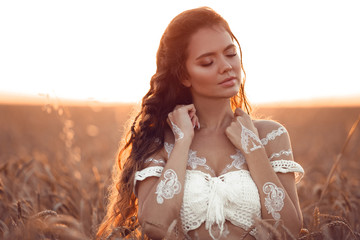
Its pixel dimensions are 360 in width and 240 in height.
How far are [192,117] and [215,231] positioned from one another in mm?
919

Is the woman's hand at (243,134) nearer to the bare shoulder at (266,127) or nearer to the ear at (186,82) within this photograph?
the bare shoulder at (266,127)

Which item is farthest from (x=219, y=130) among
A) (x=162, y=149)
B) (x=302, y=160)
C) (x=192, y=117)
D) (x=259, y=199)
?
(x=302, y=160)

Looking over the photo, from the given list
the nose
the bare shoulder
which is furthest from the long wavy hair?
the bare shoulder

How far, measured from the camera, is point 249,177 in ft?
9.88

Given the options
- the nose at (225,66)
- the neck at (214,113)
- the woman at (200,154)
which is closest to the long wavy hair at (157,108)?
the woman at (200,154)

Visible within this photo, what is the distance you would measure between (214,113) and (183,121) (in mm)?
309

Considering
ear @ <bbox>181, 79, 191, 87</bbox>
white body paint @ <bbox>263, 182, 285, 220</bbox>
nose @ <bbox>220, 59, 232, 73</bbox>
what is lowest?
white body paint @ <bbox>263, 182, 285, 220</bbox>

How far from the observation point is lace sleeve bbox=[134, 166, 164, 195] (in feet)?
10.1

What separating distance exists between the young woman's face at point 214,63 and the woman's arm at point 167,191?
31cm

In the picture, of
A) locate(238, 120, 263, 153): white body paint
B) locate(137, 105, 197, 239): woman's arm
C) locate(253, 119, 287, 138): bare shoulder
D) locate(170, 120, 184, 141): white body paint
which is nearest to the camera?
locate(137, 105, 197, 239): woman's arm

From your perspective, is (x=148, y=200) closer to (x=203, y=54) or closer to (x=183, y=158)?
(x=183, y=158)

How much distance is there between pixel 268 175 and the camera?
2.91 metres

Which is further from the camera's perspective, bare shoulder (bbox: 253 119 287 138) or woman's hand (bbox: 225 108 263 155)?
bare shoulder (bbox: 253 119 287 138)

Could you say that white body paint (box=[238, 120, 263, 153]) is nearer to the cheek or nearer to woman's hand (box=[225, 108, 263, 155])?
woman's hand (box=[225, 108, 263, 155])
